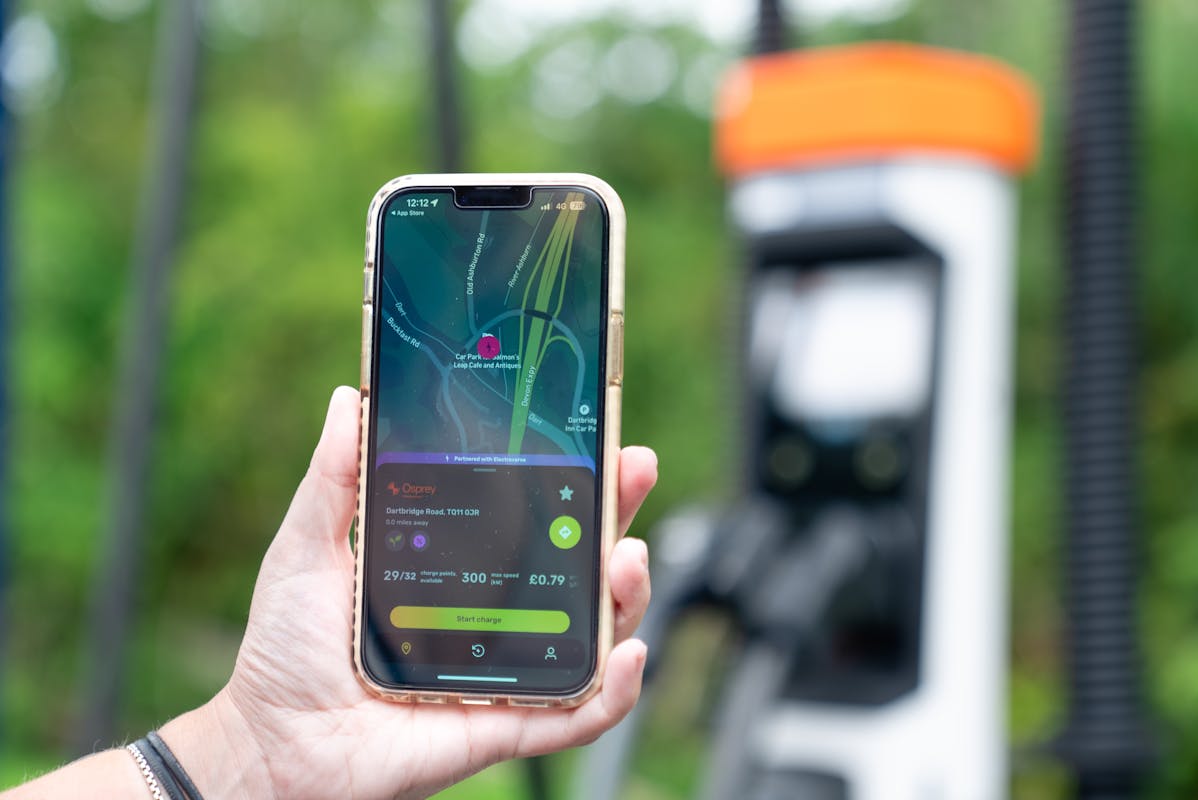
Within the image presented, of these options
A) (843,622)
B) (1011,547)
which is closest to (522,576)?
(843,622)

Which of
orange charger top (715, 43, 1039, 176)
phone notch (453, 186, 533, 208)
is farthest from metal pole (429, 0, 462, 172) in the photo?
phone notch (453, 186, 533, 208)

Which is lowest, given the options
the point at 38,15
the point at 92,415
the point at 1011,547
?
the point at 1011,547

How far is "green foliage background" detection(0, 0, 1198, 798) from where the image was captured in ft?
16.1

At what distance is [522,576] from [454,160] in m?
0.88

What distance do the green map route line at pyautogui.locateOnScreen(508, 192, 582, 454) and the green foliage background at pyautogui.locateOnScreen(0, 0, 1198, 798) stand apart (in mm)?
3628

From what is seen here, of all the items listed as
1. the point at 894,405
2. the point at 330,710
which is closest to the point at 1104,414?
the point at 894,405

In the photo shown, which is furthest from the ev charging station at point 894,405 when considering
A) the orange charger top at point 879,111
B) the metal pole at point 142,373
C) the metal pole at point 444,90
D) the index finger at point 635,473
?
the index finger at point 635,473

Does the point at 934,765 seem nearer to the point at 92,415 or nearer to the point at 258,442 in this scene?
the point at 258,442

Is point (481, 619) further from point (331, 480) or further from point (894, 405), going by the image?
point (894, 405)

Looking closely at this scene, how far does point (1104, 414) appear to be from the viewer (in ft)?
5.58

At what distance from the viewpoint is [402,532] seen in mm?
796

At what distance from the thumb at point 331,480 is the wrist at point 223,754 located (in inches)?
4.5

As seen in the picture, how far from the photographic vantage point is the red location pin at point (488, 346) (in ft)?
2.60

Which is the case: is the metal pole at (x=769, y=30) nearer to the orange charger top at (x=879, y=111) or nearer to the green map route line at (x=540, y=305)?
the orange charger top at (x=879, y=111)
